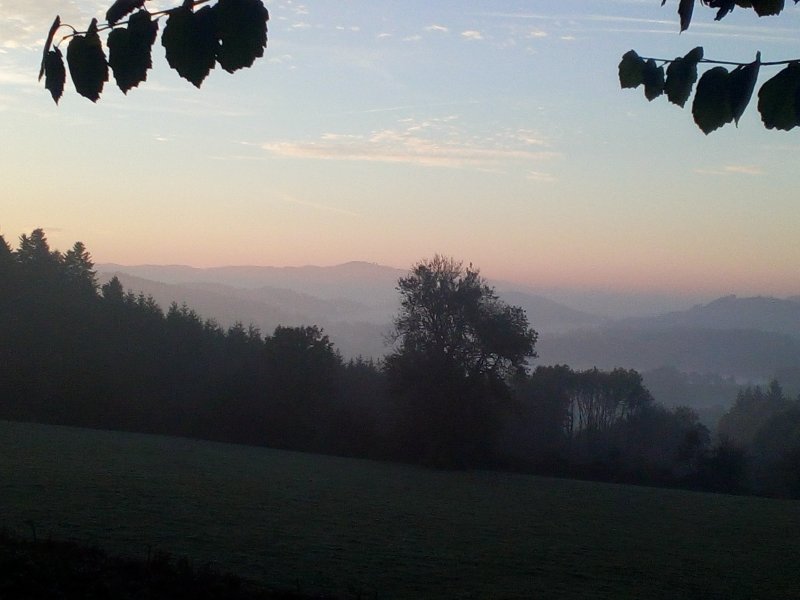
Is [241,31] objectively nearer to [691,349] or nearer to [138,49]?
[138,49]

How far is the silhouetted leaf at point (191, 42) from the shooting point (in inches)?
88.5

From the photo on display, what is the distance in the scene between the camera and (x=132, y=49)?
2.29 m

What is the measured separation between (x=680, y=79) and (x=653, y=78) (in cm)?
19

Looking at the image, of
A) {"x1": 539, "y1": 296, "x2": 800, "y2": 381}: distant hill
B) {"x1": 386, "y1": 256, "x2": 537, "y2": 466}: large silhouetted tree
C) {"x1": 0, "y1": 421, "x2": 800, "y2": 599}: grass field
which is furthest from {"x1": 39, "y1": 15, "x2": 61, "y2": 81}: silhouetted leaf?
{"x1": 539, "y1": 296, "x2": 800, "y2": 381}: distant hill

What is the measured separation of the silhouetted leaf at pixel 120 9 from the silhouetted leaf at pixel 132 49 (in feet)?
0.07

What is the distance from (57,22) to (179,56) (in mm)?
376

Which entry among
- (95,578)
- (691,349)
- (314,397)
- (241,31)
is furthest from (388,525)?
(691,349)

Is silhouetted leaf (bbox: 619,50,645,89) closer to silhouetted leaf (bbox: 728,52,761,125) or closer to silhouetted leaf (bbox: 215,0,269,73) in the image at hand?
silhouetted leaf (bbox: 728,52,761,125)

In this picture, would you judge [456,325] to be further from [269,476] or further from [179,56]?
[179,56]

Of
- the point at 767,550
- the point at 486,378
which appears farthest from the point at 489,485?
the point at 767,550

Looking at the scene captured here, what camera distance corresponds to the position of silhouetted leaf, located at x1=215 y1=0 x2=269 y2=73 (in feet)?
7.06

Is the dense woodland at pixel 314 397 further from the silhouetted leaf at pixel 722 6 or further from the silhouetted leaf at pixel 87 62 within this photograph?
the silhouetted leaf at pixel 87 62

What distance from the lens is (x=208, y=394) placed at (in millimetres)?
52500

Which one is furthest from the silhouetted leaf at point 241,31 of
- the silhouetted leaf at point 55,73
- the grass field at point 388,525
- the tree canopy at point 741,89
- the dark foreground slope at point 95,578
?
the grass field at point 388,525
